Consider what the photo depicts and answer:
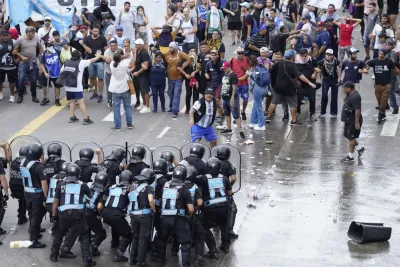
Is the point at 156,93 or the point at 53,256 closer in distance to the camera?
the point at 53,256

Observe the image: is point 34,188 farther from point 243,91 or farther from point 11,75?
point 11,75

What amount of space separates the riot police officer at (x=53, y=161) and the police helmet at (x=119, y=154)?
0.77m

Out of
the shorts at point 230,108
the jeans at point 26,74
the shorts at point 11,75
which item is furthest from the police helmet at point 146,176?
the shorts at point 11,75

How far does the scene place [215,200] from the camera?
12.9 m

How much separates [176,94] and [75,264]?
24.4 ft

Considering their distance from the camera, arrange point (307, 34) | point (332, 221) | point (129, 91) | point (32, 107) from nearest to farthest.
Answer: point (332, 221), point (129, 91), point (32, 107), point (307, 34)

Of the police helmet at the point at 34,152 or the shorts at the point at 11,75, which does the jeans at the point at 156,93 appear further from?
the police helmet at the point at 34,152

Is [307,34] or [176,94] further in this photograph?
[307,34]

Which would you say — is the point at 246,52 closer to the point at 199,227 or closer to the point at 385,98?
the point at 385,98

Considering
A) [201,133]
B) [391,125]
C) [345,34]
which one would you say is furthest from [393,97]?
[201,133]

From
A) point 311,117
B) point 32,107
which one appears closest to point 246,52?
point 311,117

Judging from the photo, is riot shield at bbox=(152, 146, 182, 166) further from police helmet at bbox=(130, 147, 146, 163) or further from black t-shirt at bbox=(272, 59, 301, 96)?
black t-shirt at bbox=(272, 59, 301, 96)

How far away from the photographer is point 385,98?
19.5m

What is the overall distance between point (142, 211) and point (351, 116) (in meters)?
6.01
